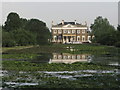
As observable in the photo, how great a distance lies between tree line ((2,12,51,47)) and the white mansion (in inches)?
2258

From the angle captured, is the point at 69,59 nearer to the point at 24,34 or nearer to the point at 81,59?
the point at 81,59

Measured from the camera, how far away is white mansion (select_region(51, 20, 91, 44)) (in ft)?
499

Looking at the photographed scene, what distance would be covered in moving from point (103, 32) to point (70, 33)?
1744 inches

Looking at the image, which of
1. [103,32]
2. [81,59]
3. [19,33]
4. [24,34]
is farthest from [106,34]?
[81,59]

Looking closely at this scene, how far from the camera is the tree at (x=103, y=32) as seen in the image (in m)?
87.6

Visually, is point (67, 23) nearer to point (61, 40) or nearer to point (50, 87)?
point (61, 40)

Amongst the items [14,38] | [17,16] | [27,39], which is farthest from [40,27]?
[14,38]

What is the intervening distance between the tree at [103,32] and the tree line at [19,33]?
18.2 m

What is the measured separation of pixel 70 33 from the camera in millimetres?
152750

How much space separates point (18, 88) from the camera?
1394cm

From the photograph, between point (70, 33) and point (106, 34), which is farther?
point (70, 33)

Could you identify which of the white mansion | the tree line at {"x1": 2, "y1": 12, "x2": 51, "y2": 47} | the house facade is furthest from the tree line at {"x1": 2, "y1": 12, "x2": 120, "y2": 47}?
the white mansion

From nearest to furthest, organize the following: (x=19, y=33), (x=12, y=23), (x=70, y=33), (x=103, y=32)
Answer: (x=19, y=33)
(x=12, y=23)
(x=103, y=32)
(x=70, y=33)

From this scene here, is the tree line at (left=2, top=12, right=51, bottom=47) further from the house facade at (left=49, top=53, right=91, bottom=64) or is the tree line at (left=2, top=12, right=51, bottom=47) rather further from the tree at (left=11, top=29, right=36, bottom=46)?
the house facade at (left=49, top=53, right=91, bottom=64)
